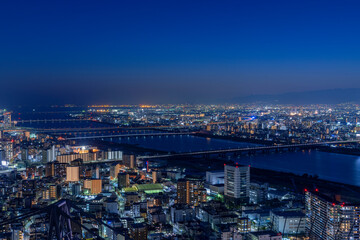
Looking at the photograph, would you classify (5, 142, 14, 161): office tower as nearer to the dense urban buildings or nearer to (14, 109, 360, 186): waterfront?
the dense urban buildings

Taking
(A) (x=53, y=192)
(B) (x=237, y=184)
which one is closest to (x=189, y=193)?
(B) (x=237, y=184)

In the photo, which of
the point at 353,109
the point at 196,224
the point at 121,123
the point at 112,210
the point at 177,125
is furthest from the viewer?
the point at 353,109

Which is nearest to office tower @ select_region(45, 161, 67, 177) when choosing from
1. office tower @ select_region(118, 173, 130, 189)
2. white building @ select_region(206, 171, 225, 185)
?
office tower @ select_region(118, 173, 130, 189)

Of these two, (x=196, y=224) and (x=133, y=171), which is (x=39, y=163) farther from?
(x=196, y=224)

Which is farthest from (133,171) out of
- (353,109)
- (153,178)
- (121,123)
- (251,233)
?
(353,109)

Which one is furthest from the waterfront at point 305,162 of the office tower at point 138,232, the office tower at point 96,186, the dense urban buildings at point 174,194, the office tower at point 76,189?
the office tower at point 138,232

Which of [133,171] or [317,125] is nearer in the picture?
[133,171]
